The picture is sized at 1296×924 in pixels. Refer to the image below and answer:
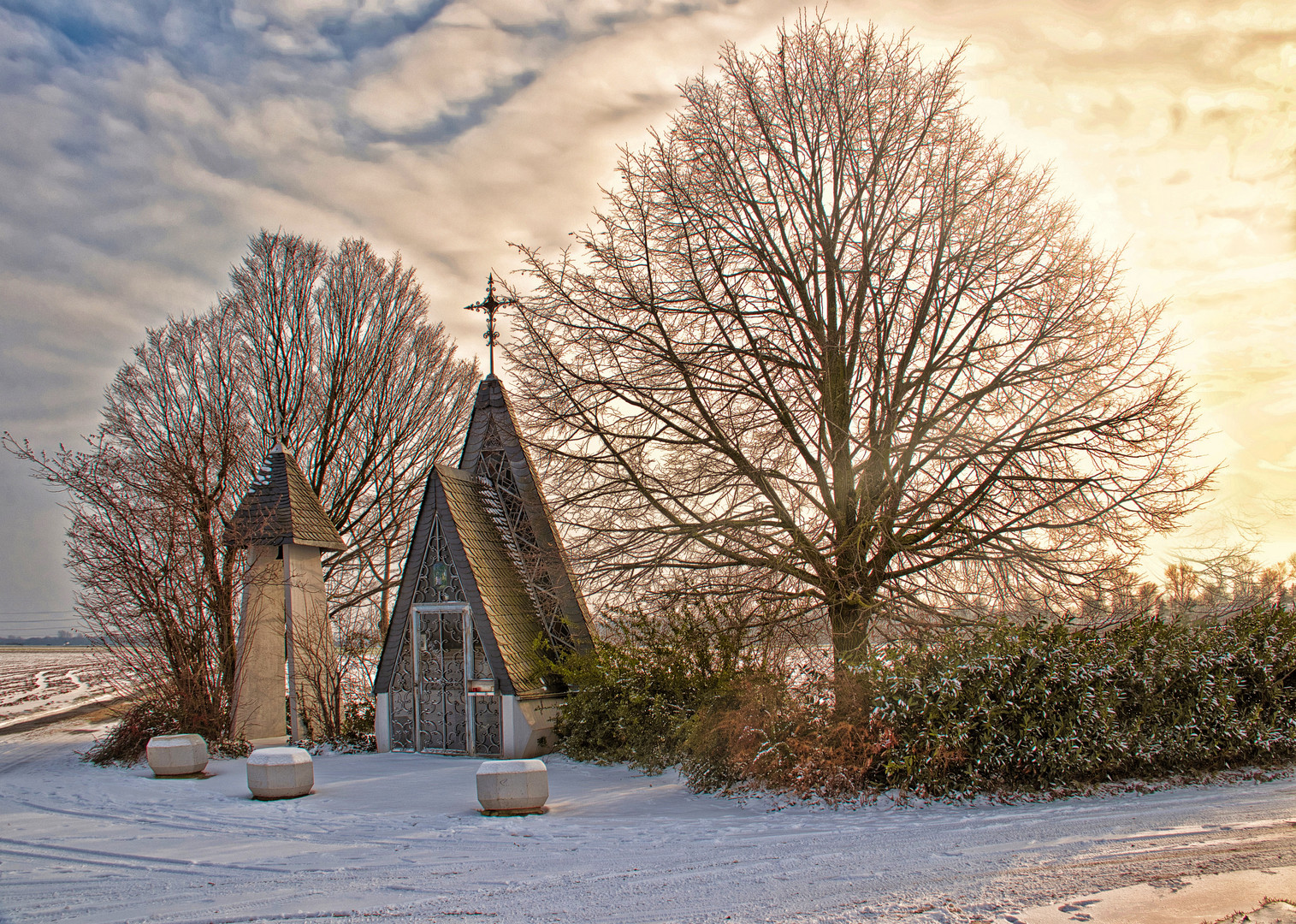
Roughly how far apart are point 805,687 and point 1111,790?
3356 millimetres

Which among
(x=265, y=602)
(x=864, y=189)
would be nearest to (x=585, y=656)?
(x=265, y=602)

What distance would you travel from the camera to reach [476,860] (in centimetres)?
676

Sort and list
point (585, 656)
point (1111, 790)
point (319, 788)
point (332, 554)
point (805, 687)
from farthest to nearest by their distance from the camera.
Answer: point (332, 554) → point (585, 656) → point (319, 788) → point (805, 687) → point (1111, 790)

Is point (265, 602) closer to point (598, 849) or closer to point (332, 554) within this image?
point (332, 554)

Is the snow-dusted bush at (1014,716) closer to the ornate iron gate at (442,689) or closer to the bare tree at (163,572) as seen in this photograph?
the ornate iron gate at (442,689)

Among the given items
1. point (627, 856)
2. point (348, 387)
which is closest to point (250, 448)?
point (348, 387)

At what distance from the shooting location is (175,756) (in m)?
12.0

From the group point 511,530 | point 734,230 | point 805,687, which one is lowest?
point 805,687

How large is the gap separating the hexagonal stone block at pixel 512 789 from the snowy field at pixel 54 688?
32.0 feet

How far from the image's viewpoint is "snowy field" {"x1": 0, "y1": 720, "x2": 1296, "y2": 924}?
537 cm

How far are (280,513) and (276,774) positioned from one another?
6.69 meters

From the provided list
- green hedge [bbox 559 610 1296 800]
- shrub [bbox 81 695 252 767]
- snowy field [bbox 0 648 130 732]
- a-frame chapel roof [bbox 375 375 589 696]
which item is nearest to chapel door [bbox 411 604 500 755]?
a-frame chapel roof [bbox 375 375 589 696]

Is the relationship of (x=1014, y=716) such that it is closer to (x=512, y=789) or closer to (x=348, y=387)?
(x=512, y=789)

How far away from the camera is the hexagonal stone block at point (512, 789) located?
8570 millimetres
